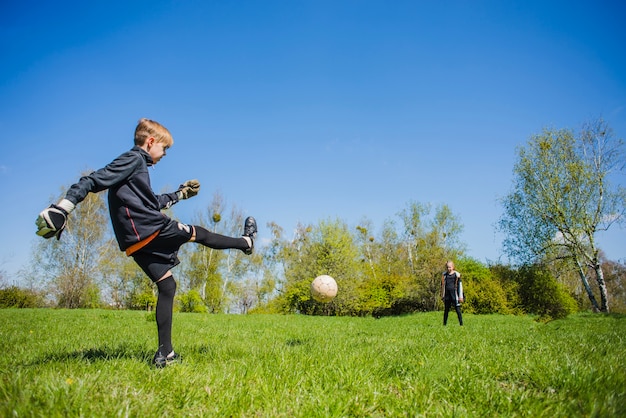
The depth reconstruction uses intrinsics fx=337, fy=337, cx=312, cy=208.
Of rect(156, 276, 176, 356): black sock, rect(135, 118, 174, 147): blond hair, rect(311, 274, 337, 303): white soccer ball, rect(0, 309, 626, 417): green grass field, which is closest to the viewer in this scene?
rect(0, 309, 626, 417): green grass field

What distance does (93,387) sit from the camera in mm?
2471

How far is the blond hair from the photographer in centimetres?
409

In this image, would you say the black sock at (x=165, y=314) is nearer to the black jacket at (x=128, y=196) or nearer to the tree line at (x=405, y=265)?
the black jacket at (x=128, y=196)

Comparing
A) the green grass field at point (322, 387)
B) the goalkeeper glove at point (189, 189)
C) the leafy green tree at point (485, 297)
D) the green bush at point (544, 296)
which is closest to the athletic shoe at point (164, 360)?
the green grass field at point (322, 387)

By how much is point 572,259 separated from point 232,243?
30.2 m

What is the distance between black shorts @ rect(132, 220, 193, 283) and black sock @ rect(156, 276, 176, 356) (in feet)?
0.42

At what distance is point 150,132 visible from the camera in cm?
412

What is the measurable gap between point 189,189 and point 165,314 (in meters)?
1.87

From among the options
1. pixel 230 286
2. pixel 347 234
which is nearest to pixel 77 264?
pixel 230 286

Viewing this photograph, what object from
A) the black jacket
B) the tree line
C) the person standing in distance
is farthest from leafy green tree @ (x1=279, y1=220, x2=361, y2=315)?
the black jacket

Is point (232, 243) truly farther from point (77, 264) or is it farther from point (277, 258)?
point (277, 258)

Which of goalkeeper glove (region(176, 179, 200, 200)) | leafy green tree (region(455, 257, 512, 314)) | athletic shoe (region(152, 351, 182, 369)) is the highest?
goalkeeper glove (region(176, 179, 200, 200))

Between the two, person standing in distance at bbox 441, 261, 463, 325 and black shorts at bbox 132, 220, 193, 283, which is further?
person standing in distance at bbox 441, 261, 463, 325

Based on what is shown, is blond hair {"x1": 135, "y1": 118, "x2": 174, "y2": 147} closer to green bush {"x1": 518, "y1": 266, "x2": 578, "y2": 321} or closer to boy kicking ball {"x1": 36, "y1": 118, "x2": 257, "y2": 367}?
boy kicking ball {"x1": 36, "y1": 118, "x2": 257, "y2": 367}
